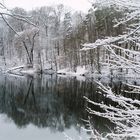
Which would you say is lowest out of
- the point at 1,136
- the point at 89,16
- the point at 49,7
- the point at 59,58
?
the point at 1,136

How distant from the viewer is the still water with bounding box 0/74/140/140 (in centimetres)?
1176

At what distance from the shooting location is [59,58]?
127 ft

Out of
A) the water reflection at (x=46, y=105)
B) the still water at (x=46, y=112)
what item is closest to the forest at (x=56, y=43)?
the water reflection at (x=46, y=105)

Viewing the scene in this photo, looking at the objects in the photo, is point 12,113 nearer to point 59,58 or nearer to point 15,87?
point 15,87

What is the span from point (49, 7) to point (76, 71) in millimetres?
14129

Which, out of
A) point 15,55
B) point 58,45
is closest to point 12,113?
Answer: point 58,45

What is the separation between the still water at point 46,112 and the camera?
11.8 m

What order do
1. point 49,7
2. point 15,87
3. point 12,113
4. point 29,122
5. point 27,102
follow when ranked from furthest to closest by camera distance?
point 49,7 < point 15,87 < point 27,102 < point 12,113 < point 29,122

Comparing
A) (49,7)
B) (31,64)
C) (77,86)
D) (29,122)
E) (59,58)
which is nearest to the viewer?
(29,122)

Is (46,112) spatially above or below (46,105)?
below

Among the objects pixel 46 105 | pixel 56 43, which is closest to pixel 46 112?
pixel 46 105

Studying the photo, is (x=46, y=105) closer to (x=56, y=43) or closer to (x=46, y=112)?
(x=46, y=112)

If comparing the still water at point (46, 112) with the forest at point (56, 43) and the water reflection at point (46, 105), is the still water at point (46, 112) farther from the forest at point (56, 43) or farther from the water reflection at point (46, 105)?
the forest at point (56, 43)

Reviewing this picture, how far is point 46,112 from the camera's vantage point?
51.3ft
